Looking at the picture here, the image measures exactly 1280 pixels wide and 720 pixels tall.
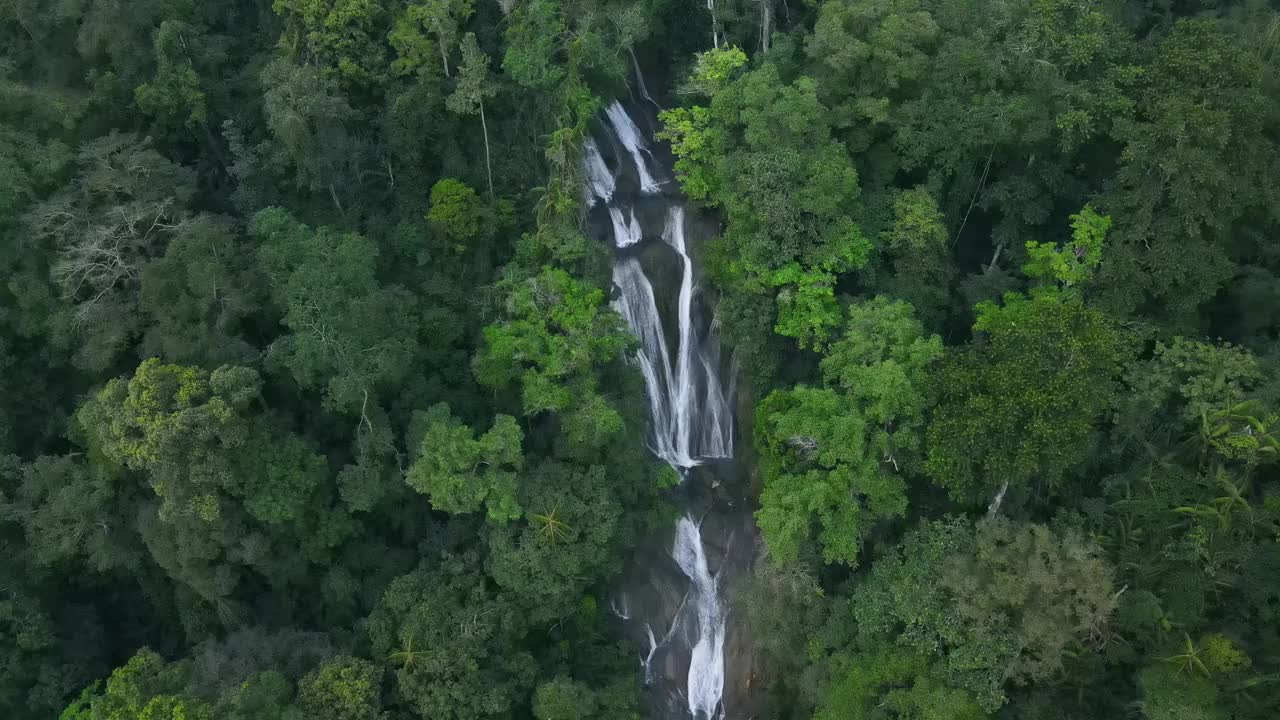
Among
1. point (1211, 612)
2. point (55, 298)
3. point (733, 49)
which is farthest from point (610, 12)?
point (1211, 612)

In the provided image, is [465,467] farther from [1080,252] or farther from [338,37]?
[1080,252]

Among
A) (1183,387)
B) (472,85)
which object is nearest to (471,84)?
(472,85)

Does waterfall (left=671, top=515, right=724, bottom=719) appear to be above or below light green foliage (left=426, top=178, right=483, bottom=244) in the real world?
below

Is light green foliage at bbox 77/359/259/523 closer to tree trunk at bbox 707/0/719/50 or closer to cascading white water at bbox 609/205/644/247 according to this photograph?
cascading white water at bbox 609/205/644/247

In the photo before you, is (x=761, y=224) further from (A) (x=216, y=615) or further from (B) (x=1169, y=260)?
(A) (x=216, y=615)

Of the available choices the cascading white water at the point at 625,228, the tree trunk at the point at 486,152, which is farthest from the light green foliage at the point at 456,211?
the cascading white water at the point at 625,228

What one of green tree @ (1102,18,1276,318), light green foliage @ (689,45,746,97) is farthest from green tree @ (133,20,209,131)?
green tree @ (1102,18,1276,318)

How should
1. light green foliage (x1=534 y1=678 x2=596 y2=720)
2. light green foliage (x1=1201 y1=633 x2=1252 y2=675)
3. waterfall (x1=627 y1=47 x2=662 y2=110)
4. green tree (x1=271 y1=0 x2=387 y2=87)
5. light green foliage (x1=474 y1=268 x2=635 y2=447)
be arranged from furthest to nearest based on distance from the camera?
waterfall (x1=627 y1=47 x2=662 y2=110) < green tree (x1=271 y1=0 x2=387 y2=87) < light green foliage (x1=474 y1=268 x2=635 y2=447) < light green foliage (x1=534 y1=678 x2=596 y2=720) < light green foliage (x1=1201 y1=633 x2=1252 y2=675)

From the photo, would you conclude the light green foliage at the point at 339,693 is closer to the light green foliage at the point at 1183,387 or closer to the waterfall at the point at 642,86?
the light green foliage at the point at 1183,387
